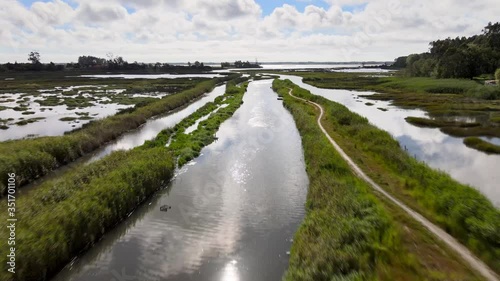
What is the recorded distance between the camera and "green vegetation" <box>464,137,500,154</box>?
31913 millimetres

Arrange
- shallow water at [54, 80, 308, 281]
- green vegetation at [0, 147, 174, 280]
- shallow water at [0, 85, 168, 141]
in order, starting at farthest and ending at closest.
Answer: shallow water at [0, 85, 168, 141], shallow water at [54, 80, 308, 281], green vegetation at [0, 147, 174, 280]

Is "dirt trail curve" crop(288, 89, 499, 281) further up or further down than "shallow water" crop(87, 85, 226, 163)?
further up

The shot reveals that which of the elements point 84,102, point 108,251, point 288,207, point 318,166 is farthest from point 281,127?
point 84,102

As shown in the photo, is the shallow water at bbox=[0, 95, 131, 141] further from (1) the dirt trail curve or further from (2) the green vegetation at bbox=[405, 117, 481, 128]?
(2) the green vegetation at bbox=[405, 117, 481, 128]

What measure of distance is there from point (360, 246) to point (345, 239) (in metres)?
0.83

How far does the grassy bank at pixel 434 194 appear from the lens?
13.4 meters

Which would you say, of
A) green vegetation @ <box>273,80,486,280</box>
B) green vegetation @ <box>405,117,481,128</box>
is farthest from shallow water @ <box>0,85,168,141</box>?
green vegetation @ <box>405,117,481,128</box>

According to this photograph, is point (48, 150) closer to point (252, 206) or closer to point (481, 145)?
point (252, 206)

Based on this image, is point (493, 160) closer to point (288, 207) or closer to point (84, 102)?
point (288, 207)

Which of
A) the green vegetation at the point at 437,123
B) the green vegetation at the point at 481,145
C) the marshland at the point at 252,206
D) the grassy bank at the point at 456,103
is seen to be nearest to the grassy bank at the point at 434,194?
the marshland at the point at 252,206

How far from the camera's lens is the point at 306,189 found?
23375 millimetres

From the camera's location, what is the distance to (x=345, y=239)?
13.7 metres

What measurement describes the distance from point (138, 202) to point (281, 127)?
27945mm

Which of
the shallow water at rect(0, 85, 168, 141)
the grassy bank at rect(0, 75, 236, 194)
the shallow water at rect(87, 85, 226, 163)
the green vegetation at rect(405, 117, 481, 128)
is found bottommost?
the shallow water at rect(87, 85, 226, 163)
